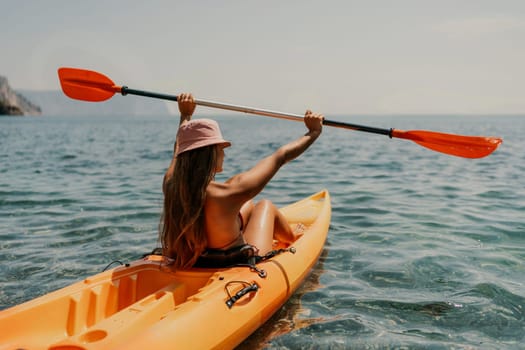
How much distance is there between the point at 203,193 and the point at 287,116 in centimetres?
186

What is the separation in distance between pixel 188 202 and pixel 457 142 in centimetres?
312

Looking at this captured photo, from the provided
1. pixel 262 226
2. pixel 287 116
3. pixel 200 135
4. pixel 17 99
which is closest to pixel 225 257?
pixel 262 226

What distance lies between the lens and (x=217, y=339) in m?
3.25

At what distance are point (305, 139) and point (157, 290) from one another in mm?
1663

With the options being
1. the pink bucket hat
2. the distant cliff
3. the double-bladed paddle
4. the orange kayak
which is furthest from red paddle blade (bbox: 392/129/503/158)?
the distant cliff

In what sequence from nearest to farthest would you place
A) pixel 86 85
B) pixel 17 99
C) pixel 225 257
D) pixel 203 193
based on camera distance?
pixel 203 193
pixel 225 257
pixel 86 85
pixel 17 99

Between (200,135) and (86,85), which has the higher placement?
(86,85)

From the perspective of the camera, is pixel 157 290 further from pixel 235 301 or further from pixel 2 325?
pixel 2 325

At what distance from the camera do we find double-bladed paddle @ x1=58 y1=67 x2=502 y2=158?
5055 millimetres

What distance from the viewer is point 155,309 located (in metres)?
3.40

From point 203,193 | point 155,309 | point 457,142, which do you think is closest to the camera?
point 155,309

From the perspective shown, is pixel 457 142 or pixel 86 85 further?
pixel 86 85

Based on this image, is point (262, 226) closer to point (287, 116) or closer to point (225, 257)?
point (225, 257)

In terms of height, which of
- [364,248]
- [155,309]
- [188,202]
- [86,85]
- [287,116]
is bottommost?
[364,248]
